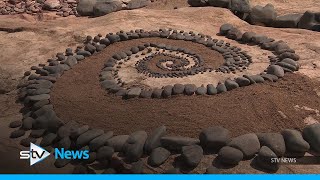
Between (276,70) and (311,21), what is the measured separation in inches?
100

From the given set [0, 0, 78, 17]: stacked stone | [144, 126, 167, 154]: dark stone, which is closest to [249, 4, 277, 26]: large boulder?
[0, 0, 78, 17]: stacked stone

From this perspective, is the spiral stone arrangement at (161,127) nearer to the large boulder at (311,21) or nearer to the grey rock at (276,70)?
the grey rock at (276,70)

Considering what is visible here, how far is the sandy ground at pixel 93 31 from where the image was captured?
516 cm

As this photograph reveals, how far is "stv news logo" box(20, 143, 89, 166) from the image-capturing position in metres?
3.56

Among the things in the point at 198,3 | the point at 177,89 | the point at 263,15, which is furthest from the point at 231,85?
the point at 198,3

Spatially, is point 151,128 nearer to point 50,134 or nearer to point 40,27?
point 50,134

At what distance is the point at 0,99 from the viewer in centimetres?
476

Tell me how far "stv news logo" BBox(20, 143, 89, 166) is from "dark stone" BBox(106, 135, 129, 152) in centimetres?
25

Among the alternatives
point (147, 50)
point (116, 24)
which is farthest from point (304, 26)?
point (116, 24)

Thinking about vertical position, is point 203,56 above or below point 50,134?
above

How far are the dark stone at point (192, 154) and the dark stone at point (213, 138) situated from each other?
0.31ft

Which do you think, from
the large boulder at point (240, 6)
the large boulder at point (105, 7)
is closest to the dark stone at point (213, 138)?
the large boulder at point (240, 6)

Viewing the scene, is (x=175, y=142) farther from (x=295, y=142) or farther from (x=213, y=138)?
(x=295, y=142)

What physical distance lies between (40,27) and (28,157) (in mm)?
3961
